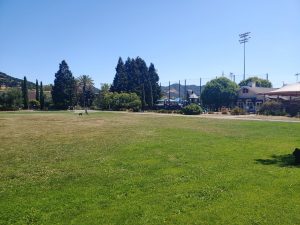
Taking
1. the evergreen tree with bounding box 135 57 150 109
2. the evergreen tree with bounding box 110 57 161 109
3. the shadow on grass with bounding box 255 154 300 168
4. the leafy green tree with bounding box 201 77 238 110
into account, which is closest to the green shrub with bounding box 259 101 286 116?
the leafy green tree with bounding box 201 77 238 110

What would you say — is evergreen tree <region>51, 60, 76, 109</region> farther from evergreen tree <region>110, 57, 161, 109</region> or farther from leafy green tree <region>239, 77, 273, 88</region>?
leafy green tree <region>239, 77, 273, 88</region>

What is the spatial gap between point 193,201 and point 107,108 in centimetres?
7429

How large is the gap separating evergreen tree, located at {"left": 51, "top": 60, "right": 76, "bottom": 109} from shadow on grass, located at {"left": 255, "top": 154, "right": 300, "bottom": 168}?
253 feet

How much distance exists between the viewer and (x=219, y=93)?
73688 millimetres

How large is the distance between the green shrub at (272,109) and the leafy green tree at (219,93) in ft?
77.6

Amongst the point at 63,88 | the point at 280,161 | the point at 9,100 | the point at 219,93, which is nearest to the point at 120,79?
the point at 63,88

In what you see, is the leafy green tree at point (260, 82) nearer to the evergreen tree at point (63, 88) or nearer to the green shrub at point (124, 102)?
the green shrub at point (124, 102)

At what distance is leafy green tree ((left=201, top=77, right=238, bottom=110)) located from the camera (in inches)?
2908

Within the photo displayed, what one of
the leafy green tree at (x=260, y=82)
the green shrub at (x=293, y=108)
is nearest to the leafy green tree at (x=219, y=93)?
the green shrub at (x=293, y=108)

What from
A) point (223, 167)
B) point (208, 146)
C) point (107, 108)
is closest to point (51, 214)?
point (223, 167)

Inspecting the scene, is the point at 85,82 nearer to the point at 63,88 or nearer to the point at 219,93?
the point at 63,88

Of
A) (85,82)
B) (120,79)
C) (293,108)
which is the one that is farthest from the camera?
(85,82)

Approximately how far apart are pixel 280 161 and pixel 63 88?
7805 cm

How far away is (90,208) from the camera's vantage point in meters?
7.77
